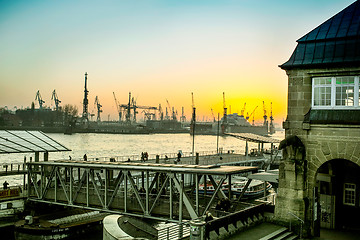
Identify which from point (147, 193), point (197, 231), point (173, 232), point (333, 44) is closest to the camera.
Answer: point (197, 231)

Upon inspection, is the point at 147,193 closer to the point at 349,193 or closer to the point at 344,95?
the point at 349,193

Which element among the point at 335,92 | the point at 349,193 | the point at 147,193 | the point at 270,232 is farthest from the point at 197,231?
the point at 349,193

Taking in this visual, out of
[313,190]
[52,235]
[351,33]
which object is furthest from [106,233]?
[351,33]

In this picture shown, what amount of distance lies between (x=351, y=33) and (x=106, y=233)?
17537 mm

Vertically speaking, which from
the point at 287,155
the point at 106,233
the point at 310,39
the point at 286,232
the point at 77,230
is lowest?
the point at 77,230

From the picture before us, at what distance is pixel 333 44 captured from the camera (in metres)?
18.9

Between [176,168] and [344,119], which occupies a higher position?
[344,119]

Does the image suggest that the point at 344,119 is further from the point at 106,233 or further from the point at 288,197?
the point at 106,233

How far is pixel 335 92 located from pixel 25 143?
30.4 metres

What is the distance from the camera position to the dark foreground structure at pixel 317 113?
18.0 m

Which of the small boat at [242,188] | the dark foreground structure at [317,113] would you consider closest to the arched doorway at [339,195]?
the dark foreground structure at [317,113]

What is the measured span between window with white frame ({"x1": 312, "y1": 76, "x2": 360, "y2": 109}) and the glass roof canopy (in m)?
27.4

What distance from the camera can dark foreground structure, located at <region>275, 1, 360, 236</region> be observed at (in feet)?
59.2

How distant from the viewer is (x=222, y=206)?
21.9 m
